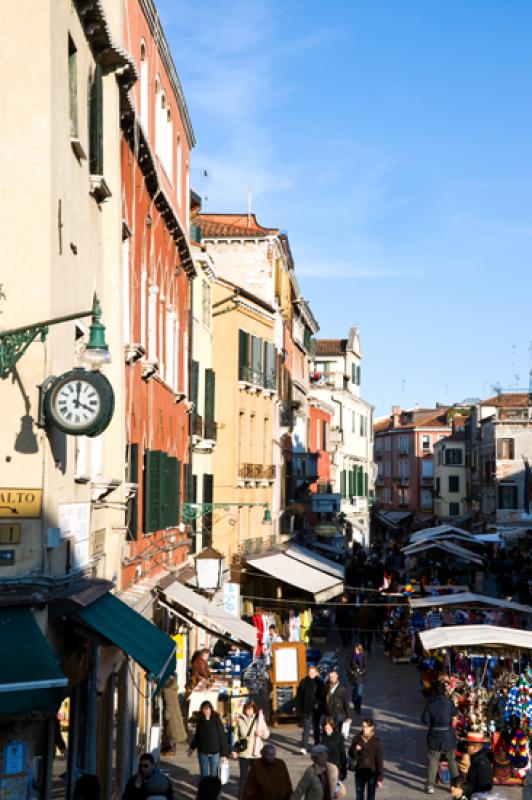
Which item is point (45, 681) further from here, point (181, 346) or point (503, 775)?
point (181, 346)

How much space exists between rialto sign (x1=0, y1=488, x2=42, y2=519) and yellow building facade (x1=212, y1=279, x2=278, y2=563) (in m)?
22.9

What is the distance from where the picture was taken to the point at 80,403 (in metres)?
11.1

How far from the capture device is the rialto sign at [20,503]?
36.1ft

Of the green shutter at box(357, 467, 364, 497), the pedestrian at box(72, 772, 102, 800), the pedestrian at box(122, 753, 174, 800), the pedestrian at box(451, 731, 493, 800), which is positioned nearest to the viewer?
the pedestrian at box(72, 772, 102, 800)

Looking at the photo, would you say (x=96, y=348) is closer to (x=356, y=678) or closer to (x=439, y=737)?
(x=439, y=737)

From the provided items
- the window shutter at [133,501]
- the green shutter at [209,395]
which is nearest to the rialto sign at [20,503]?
the window shutter at [133,501]

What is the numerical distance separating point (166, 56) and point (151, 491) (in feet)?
26.5

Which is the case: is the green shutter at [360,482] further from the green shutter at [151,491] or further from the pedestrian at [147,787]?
the pedestrian at [147,787]

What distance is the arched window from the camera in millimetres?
20219

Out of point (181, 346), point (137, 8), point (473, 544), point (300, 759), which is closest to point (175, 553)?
point (181, 346)

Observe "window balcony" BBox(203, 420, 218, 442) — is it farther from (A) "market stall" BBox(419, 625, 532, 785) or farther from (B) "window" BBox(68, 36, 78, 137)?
(B) "window" BBox(68, 36, 78, 137)

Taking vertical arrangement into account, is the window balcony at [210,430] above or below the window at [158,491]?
above

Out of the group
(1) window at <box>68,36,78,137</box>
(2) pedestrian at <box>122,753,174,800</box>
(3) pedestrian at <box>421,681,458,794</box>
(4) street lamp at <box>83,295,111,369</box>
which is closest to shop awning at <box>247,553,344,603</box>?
(3) pedestrian at <box>421,681,458,794</box>

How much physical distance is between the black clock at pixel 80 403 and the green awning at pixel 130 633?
6.86ft
